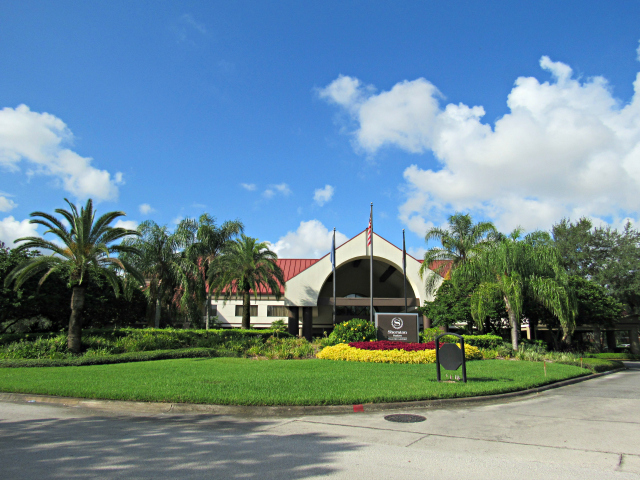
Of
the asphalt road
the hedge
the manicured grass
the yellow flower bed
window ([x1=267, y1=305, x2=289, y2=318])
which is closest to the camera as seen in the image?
the asphalt road

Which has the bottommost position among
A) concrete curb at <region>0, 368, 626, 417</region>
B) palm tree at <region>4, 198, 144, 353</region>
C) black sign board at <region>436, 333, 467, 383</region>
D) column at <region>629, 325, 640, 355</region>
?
column at <region>629, 325, 640, 355</region>

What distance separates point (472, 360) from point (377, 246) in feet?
59.8

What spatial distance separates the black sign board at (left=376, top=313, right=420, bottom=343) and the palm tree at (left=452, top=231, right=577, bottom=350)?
391 centimetres

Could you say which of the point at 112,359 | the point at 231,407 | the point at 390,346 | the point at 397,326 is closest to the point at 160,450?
the point at 231,407

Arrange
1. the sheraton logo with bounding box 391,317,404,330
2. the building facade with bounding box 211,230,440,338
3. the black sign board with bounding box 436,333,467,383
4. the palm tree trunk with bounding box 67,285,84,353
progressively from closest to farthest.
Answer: the black sign board with bounding box 436,333,467,383 < the palm tree trunk with bounding box 67,285,84,353 < the sheraton logo with bounding box 391,317,404,330 < the building facade with bounding box 211,230,440,338

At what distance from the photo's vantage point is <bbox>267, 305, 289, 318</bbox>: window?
47787 millimetres

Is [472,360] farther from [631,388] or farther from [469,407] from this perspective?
[469,407]

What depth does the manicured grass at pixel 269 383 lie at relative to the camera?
9.12 meters

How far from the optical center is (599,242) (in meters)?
48.2

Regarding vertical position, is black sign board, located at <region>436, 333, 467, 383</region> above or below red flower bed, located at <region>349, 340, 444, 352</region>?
above

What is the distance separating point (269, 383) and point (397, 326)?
12.8m

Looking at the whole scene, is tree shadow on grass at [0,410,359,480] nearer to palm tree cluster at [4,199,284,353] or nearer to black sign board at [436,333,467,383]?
black sign board at [436,333,467,383]

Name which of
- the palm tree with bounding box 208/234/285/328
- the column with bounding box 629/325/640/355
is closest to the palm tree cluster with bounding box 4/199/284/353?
the palm tree with bounding box 208/234/285/328

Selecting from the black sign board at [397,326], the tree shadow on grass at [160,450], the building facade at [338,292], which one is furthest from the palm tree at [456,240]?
the tree shadow on grass at [160,450]
